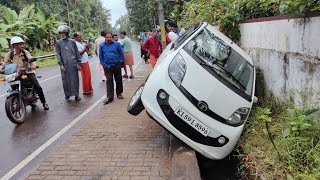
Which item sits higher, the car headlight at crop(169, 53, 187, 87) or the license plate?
the car headlight at crop(169, 53, 187, 87)

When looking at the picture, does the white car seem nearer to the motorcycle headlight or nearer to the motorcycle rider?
the motorcycle headlight

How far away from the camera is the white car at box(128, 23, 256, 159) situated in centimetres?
444

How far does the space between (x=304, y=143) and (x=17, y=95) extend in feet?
18.7

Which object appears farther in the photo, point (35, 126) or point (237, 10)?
point (237, 10)

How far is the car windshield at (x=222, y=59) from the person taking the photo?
4832 mm

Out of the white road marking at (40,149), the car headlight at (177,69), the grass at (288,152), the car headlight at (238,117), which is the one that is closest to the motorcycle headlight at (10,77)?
the white road marking at (40,149)

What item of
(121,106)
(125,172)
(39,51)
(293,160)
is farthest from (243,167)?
(39,51)

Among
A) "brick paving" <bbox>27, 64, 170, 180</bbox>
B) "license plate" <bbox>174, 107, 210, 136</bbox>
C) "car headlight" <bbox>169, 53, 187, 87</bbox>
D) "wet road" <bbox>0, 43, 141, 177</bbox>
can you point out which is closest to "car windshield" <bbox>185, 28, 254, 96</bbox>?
"car headlight" <bbox>169, 53, 187, 87</bbox>

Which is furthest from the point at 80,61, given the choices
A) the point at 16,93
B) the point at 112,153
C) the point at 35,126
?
the point at 112,153

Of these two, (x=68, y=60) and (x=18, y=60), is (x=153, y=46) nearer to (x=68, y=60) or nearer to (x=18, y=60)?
(x=68, y=60)

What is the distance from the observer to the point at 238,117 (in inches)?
177

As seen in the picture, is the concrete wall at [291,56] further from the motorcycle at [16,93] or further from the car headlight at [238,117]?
the motorcycle at [16,93]

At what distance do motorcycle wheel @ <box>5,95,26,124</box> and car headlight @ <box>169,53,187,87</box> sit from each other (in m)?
3.70

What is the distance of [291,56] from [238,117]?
4.21 ft
